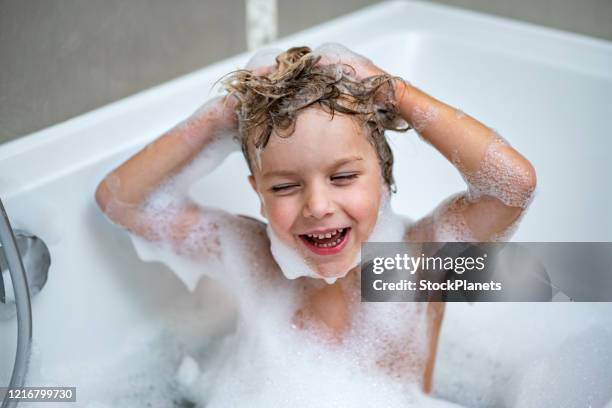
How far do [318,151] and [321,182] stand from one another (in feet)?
0.12

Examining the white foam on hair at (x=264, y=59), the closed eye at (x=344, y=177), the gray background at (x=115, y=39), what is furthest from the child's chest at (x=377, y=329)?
the gray background at (x=115, y=39)

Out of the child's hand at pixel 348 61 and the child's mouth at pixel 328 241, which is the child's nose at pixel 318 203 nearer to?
the child's mouth at pixel 328 241

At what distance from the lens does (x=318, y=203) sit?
35.7 inches

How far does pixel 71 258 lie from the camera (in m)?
1.19

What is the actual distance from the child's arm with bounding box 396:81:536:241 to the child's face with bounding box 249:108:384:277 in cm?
9

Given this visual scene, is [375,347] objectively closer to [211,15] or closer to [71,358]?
[71,358]

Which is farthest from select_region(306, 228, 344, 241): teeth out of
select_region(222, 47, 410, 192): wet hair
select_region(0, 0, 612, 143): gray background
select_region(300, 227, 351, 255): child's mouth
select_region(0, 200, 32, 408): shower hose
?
select_region(0, 0, 612, 143): gray background

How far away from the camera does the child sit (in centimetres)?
93

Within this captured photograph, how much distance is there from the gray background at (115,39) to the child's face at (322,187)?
0.44m

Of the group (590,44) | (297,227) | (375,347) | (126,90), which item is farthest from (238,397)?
(590,44)

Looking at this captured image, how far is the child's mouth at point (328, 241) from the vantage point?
96 cm

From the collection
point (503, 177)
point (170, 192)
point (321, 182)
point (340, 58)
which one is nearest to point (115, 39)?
point (170, 192)

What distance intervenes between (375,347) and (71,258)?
49cm

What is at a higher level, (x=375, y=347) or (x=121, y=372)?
(x=375, y=347)
